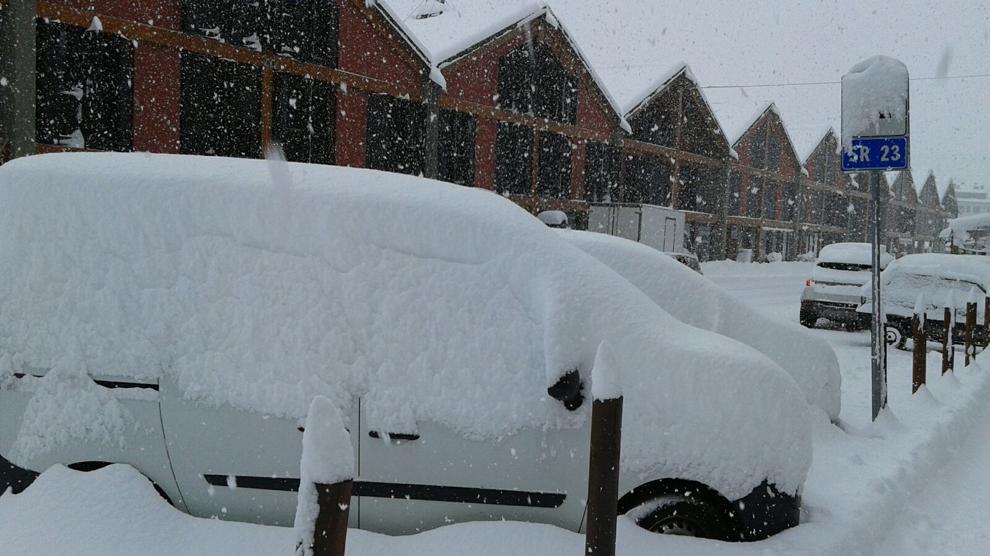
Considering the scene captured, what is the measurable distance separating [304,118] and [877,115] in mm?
15344

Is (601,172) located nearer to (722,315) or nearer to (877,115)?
(877,115)

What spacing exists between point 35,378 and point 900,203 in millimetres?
77705

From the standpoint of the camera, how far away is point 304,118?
18.2 m

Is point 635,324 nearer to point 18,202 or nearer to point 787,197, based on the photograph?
point 18,202

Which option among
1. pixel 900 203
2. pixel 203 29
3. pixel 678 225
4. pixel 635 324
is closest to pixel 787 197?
pixel 678 225

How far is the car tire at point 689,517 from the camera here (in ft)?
9.71

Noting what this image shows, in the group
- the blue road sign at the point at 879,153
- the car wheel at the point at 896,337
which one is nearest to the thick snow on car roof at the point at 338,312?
the blue road sign at the point at 879,153

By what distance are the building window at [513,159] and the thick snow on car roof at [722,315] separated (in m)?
18.7

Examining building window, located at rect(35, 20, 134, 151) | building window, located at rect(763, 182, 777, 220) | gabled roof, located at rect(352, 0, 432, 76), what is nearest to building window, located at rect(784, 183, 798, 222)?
building window, located at rect(763, 182, 777, 220)

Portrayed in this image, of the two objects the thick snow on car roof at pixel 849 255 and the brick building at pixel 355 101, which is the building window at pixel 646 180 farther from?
the thick snow on car roof at pixel 849 255

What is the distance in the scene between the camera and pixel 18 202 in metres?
2.85

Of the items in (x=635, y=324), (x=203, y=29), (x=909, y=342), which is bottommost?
(x=909, y=342)

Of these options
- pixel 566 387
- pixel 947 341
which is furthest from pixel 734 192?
pixel 566 387

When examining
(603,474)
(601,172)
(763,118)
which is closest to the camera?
(603,474)
